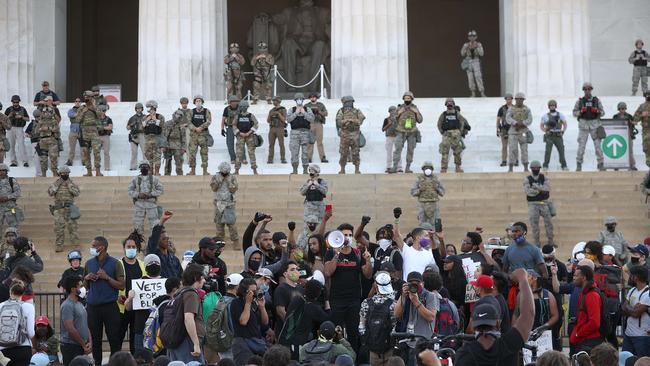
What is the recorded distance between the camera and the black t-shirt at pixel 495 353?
11000mm

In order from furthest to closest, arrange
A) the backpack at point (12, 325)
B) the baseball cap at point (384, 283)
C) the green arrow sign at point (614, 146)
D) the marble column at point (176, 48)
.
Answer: the marble column at point (176, 48) < the green arrow sign at point (614, 146) < the baseball cap at point (384, 283) < the backpack at point (12, 325)

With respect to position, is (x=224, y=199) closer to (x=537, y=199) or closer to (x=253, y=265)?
(x=537, y=199)

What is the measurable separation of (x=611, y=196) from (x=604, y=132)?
111 inches

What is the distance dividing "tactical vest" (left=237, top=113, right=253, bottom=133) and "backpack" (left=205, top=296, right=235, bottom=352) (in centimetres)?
1310

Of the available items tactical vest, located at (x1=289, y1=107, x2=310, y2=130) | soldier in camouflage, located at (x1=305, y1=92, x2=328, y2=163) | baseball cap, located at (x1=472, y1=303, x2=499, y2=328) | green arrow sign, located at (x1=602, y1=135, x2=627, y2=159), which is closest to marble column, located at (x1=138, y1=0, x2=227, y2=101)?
soldier in camouflage, located at (x1=305, y1=92, x2=328, y2=163)

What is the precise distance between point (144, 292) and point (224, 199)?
7.78 metres

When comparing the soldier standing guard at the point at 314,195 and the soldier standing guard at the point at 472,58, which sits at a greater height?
the soldier standing guard at the point at 472,58

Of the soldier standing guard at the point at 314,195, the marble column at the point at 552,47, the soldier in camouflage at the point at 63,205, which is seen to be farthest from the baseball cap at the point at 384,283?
the marble column at the point at 552,47

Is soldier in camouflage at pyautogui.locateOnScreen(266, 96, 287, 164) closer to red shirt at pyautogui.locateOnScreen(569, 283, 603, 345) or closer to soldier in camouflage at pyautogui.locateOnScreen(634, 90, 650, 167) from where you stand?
soldier in camouflage at pyautogui.locateOnScreen(634, 90, 650, 167)

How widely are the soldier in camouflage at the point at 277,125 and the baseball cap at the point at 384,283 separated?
14.2m

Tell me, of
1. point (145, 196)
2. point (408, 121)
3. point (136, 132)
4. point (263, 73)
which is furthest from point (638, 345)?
point (263, 73)

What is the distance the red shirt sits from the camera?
15625mm

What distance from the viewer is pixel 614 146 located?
96.4ft

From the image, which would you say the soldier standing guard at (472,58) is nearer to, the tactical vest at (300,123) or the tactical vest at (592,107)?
the tactical vest at (592,107)
